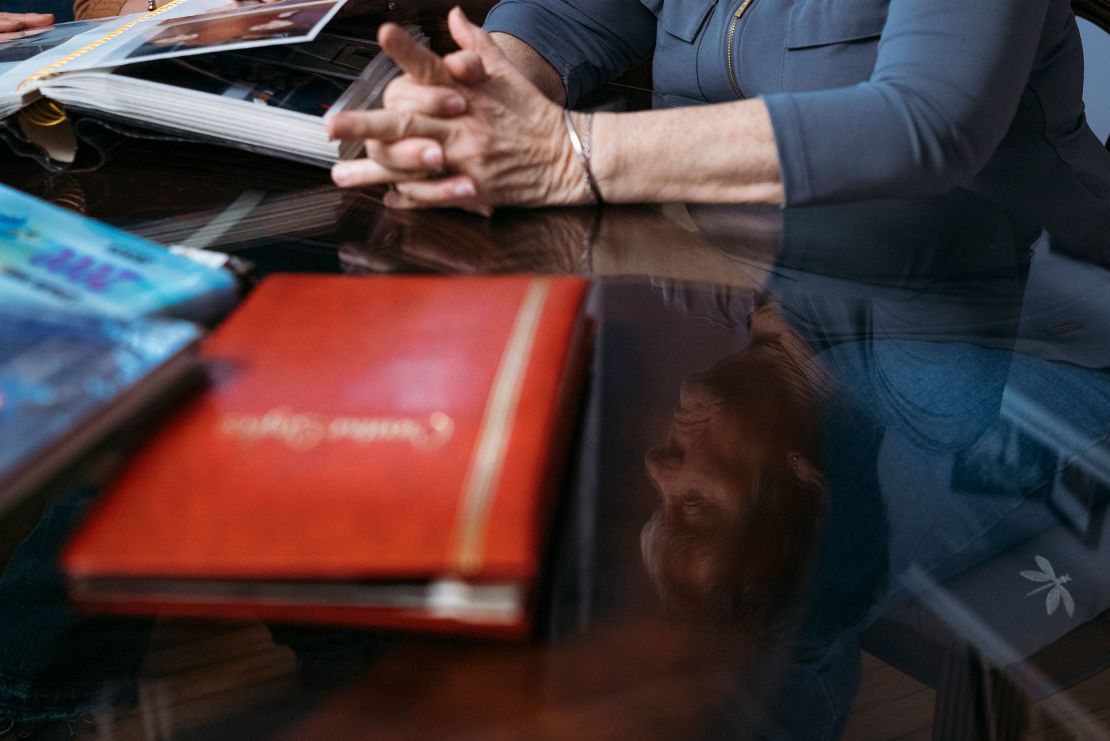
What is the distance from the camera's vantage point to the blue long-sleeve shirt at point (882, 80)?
80cm

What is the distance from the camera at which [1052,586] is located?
522 millimetres

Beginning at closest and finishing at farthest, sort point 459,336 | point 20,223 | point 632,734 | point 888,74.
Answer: point 632,734 < point 459,336 < point 20,223 < point 888,74

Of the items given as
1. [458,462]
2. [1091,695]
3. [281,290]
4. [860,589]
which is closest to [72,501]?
[281,290]

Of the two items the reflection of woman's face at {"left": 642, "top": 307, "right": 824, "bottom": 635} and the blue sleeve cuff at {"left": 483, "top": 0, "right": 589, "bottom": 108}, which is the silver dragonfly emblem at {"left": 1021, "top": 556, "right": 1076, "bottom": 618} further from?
the blue sleeve cuff at {"left": 483, "top": 0, "right": 589, "bottom": 108}

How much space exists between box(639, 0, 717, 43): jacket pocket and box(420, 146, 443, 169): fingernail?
1.82 feet

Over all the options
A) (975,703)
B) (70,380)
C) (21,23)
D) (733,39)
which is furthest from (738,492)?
(21,23)

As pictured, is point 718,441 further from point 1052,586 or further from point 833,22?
point 833,22

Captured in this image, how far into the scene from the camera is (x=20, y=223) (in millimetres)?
603

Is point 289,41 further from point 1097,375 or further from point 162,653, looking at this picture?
point 1097,375

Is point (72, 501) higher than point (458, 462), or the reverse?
point (458, 462)

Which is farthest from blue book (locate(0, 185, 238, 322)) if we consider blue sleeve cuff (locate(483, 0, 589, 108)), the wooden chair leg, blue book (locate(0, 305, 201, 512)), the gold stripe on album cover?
blue sleeve cuff (locate(483, 0, 589, 108))

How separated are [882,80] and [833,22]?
209 mm

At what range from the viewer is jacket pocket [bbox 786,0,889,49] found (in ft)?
3.19

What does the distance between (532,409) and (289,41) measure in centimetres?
61
